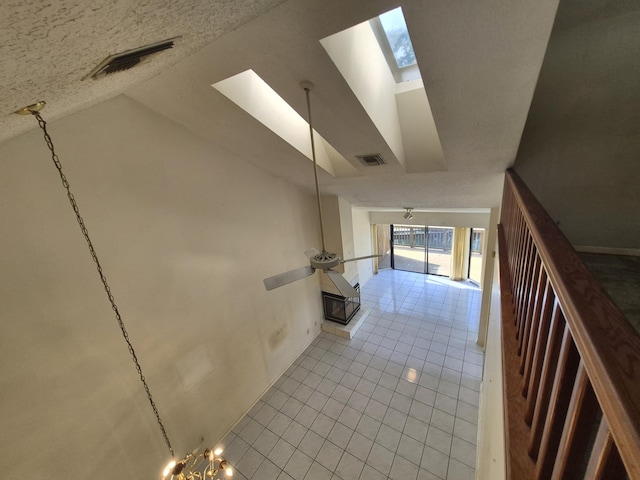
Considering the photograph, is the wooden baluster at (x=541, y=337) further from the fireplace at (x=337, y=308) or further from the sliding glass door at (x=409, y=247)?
the sliding glass door at (x=409, y=247)

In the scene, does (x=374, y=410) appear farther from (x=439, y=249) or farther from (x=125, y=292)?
(x=439, y=249)

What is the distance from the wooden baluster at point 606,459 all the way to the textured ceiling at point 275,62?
1399 mm

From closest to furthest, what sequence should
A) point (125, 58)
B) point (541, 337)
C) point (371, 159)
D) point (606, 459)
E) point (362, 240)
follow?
point (606, 459), point (541, 337), point (125, 58), point (371, 159), point (362, 240)

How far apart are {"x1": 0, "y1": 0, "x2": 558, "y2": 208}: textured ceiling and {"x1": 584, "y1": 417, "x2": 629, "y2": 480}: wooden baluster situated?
1.40 m

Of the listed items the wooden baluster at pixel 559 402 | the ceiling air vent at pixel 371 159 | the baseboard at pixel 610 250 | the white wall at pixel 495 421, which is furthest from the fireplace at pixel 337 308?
the wooden baluster at pixel 559 402

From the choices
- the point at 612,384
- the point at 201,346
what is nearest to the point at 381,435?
the point at 201,346

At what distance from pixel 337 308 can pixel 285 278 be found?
12.4 ft

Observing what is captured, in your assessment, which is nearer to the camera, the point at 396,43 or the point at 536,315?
the point at 536,315

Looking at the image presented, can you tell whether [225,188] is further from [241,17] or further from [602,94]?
[602,94]

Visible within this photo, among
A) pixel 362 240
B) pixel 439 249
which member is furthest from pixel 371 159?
pixel 439 249

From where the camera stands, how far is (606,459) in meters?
0.44

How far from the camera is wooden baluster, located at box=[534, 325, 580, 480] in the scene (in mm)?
675

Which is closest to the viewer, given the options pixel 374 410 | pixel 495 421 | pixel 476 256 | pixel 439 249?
pixel 495 421

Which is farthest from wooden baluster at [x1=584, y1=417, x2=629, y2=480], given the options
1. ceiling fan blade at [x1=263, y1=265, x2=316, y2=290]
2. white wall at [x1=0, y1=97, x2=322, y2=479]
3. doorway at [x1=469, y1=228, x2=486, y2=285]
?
doorway at [x1=469, y1=228, x2=486, y2=285]
